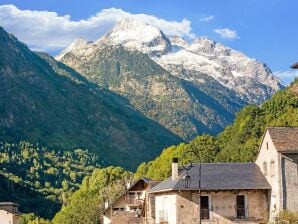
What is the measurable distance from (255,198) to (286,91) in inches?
3822

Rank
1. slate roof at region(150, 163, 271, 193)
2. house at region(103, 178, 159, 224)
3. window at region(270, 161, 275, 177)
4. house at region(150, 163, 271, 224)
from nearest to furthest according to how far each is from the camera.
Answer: window at region(270, 161, 275, 177) → house at region(150, 163, 271, 224) → slate roof at region(150, 163, 271, 193) → house at region(103, 178, 159, 224)

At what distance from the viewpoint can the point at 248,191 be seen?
63875 millimetres

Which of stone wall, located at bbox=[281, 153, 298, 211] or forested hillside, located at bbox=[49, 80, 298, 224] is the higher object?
forested hillside, located at bbox=[49, 80, 298, 224]

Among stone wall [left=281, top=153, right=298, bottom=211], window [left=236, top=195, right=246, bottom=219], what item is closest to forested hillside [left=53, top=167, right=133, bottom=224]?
window [left=236, top=195, right=246, bottom=219]

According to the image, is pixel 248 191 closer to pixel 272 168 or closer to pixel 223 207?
pixel 223 207

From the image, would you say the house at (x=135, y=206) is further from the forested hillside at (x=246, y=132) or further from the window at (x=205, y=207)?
the forested hillside at (x=246, y=132)

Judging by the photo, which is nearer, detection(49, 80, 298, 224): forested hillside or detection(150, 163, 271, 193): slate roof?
detection(150, 163, 271, 193): slate roof

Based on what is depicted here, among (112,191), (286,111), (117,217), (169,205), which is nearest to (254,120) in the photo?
(286,111)

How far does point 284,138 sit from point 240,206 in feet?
24.7

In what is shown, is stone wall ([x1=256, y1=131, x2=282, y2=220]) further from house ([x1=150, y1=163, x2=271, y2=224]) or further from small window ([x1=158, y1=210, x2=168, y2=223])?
small window ([x1=158, y1=210, x2=168, y2=223])

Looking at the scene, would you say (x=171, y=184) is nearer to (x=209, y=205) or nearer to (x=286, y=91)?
(x=209, y=205)

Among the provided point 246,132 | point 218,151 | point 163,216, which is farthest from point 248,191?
point 218,151

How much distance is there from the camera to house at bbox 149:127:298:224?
61375 mm

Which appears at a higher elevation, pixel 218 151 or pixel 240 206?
pixel 218 151
